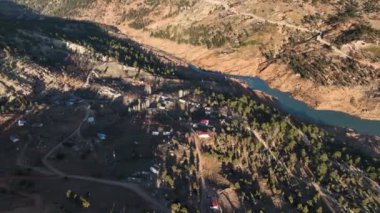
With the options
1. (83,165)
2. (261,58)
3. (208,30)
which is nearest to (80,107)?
(83,165)

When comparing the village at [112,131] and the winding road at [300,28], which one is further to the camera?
the winding road at [300,28]

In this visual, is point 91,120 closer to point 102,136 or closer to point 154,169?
point 102,136

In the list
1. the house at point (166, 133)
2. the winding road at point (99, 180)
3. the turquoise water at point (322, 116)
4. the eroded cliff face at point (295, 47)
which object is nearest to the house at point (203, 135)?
the house at point (166, 133)

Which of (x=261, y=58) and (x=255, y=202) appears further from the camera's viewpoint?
(x=261, y=58)

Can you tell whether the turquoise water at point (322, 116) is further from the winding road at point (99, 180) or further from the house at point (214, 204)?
the winding road at point (99, 180)

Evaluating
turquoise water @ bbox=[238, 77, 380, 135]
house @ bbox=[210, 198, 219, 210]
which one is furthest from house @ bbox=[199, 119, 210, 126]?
turquoise water @ bbox=[238, 77, 380, 135]

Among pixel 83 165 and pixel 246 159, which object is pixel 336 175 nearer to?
pixel 246 159

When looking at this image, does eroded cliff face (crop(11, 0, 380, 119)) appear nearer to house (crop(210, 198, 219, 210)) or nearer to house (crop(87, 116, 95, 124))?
house (crop(87, 116, 95, 124))
